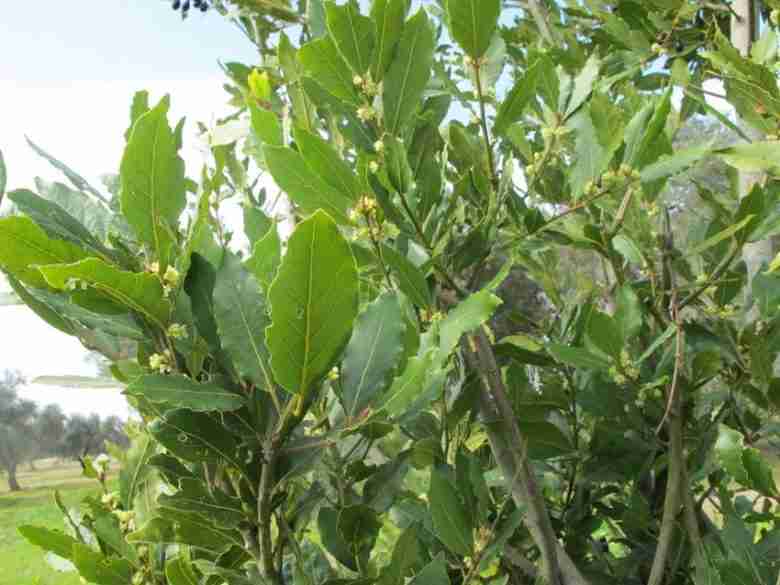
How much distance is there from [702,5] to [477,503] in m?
1.12

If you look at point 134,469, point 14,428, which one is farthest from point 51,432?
point 134,469

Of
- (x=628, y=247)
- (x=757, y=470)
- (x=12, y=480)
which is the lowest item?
(x=12, y=480)

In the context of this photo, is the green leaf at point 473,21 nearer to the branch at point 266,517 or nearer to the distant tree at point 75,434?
the branch at point 266,517

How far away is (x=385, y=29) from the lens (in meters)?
0.62

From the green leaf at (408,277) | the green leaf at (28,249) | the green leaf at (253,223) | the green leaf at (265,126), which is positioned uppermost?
the green leaf at (265,126)

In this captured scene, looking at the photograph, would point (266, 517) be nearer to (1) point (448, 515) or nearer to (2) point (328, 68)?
(1) point (448, 515)

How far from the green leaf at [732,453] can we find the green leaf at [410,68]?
45cm

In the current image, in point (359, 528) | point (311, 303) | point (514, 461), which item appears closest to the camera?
point (311, 303)

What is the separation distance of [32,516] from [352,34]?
16171 mm

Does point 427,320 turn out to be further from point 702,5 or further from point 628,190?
point 702,5

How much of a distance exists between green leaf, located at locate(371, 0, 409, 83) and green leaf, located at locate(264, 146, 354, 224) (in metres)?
0.11

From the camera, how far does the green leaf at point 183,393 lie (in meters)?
0.45

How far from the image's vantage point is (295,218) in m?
1.18

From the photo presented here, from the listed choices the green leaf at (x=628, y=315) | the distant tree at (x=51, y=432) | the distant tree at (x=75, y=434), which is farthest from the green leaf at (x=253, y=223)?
the distant tree at (x=51, y=432)
